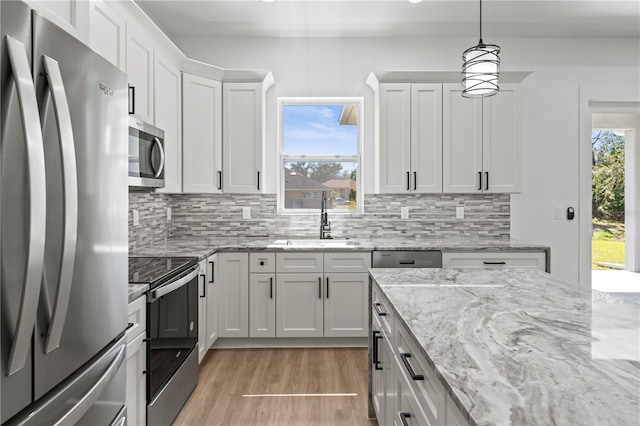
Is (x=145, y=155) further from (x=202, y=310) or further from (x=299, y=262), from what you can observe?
(x=299, y=262)

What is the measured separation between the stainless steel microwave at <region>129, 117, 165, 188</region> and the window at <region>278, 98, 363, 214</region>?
1.47 meters

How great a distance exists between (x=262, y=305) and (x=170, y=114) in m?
1.74

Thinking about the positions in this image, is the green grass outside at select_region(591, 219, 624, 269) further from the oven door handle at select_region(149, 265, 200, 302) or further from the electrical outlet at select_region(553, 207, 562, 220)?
the oven door handle at select_region(149, 265, 200, 302)

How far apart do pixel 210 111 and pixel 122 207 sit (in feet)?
7.55

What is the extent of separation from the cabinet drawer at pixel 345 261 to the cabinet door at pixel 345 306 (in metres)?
0.05

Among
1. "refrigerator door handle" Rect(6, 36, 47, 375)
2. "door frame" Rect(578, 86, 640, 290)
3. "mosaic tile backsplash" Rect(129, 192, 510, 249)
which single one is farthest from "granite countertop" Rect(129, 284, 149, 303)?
"door frame" Rect(578, 86, 640, 290)

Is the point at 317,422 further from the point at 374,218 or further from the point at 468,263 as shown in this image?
the point at 374,218

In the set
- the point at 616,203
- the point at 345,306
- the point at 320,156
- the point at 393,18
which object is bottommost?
the point at 345,306

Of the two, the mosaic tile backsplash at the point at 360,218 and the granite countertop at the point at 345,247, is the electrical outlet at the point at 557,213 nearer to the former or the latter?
the mosaic tile backsplash at the point at 360,218

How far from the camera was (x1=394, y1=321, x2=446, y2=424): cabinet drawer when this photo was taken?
0.95m

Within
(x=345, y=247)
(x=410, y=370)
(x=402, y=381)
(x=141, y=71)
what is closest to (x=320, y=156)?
(x=345, y=247)

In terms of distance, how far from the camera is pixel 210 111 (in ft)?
11.6

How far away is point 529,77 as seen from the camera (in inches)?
156

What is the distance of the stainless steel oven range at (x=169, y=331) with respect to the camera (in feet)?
6.31
